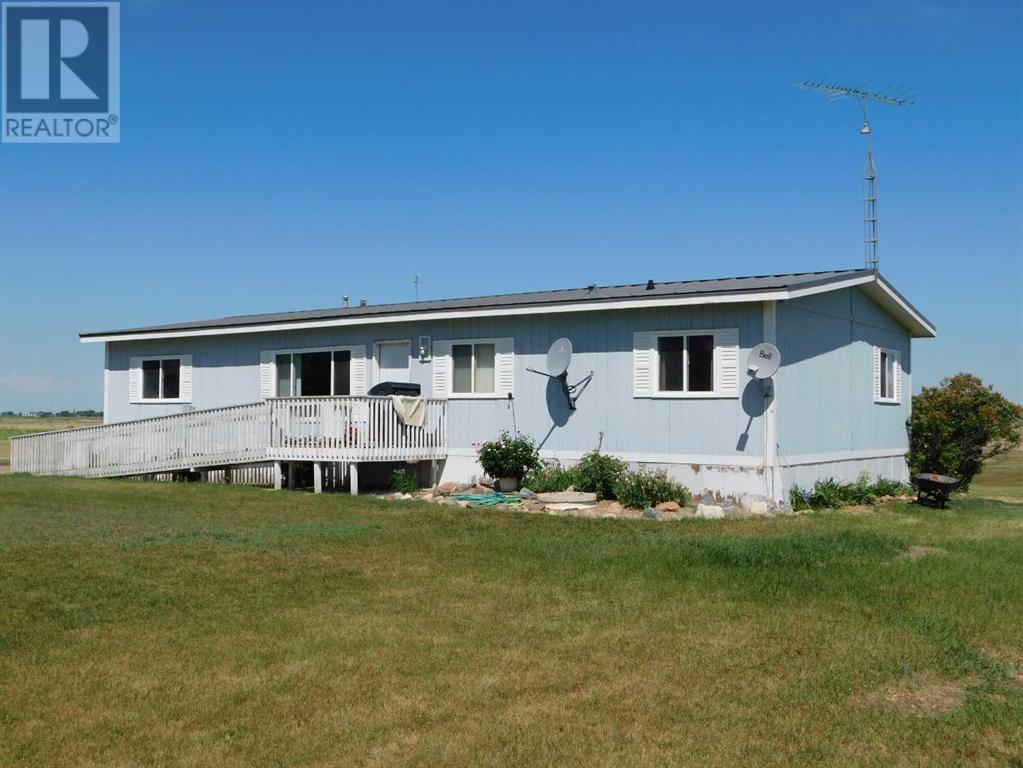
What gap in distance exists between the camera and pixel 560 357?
17141mm

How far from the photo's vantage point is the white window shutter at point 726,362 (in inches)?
620

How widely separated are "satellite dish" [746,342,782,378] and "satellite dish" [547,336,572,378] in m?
3.22

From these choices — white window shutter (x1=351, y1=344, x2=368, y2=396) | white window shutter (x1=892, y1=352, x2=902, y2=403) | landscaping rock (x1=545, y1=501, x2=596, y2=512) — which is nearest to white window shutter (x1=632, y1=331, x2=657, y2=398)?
landscaping rock (x1=545, y1=501, x2=596, y2=512)

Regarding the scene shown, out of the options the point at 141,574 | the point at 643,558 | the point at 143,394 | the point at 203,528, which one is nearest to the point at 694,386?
the point at 643,558

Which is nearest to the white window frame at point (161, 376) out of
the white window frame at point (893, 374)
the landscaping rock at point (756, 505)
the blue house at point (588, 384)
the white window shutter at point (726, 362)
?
the blue house at point (588, 384)

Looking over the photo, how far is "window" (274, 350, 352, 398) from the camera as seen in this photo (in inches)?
817

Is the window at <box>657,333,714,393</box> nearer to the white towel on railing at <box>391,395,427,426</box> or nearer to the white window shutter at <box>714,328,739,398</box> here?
the white window shutter at <box>714,328,739,398</box>

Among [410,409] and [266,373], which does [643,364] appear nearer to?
[410,409]

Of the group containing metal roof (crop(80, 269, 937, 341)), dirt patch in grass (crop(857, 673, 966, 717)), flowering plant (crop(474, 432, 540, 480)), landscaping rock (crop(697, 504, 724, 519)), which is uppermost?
metal roof (crop(80, 269, 937, 341))

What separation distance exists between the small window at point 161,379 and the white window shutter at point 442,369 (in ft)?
25.0

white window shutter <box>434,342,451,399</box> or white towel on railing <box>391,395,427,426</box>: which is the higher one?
white window shutter <box>434,342,451,399</box>

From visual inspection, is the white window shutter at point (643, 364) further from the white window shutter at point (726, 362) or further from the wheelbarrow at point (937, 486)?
the wheelbarrow at point (937, 486)

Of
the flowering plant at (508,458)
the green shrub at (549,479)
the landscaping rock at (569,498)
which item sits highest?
the flowering plant at (508,458)

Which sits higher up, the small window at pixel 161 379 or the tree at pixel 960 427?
the small window at pixel 161 379
